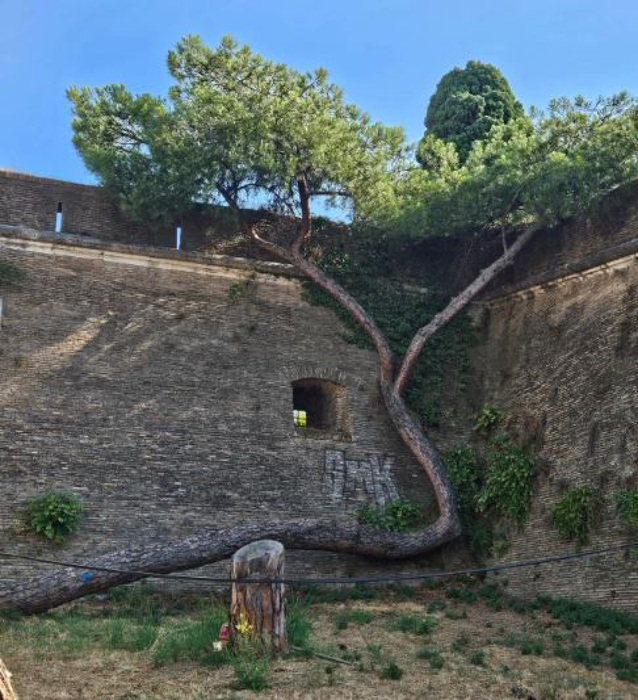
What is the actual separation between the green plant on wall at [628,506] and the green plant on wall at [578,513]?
1.20 ft

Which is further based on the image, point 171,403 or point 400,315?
point 400,315

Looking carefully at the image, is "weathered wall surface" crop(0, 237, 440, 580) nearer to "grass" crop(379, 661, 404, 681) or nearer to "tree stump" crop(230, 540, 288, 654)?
"tree stump" crop(230, 540, 288, 654)

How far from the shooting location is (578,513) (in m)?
12.4

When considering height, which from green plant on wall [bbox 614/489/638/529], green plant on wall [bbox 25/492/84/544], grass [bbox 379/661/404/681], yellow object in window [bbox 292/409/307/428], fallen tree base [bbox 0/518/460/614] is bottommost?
grass [bbox 379/661/404/681]

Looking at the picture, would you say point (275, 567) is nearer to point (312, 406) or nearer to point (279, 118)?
point (312, 406)

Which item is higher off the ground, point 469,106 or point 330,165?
point 469,106

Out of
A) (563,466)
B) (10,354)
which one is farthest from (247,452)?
(563,466)

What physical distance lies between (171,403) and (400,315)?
13.5ft

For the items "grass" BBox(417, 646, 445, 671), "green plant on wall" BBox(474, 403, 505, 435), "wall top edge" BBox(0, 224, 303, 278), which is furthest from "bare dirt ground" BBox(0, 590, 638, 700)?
"wall top edge" BBox(0, 224, 303, 278)

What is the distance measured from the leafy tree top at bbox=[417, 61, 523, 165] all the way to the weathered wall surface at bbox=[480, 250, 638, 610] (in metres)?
4.64

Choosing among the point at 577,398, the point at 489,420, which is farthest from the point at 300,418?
the point at 577,398

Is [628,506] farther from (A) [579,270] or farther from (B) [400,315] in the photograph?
(B) [400,315]

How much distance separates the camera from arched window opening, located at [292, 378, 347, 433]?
14859mm

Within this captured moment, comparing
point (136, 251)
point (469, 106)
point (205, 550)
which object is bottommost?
point (205, 550)
